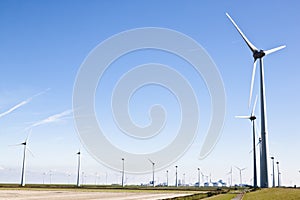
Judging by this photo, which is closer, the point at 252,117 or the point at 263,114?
the point at 263,114

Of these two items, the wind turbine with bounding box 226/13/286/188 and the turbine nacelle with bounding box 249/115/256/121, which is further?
the turbine nacelle with bounding box 249/115/256/121

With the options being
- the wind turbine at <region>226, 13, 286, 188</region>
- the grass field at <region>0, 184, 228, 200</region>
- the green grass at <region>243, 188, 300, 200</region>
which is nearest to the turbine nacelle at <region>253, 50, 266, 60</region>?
the wind turbine at <region>226, 13, 286, 188</region>

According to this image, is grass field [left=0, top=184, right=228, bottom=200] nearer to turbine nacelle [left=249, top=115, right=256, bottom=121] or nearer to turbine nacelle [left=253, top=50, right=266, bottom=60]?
turbine nacelle [left=249, top=115, right=256, bottom=121]

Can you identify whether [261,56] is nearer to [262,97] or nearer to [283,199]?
[262,97]

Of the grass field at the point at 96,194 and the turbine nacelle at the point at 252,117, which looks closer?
the grass field at the point at 96,194

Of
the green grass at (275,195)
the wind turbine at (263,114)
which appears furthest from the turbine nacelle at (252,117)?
the green grass at (275,195)

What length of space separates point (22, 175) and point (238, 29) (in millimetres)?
119804

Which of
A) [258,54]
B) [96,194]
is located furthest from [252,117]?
[96,194]

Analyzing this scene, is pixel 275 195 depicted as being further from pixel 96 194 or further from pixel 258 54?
pixel 96 194

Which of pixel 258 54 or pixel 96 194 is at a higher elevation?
pixel 258 54

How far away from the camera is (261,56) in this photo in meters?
75.8

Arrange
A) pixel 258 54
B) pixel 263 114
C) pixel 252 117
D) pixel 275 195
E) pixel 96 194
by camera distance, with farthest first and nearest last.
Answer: pixel 252 117
pixel 96 194
pixel 258 54
pixel 263 114
pixel 275 195

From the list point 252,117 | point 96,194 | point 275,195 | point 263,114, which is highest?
point 252,117

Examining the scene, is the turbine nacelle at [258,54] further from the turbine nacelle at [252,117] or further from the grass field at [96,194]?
the turbine nacelle at [252,117]
